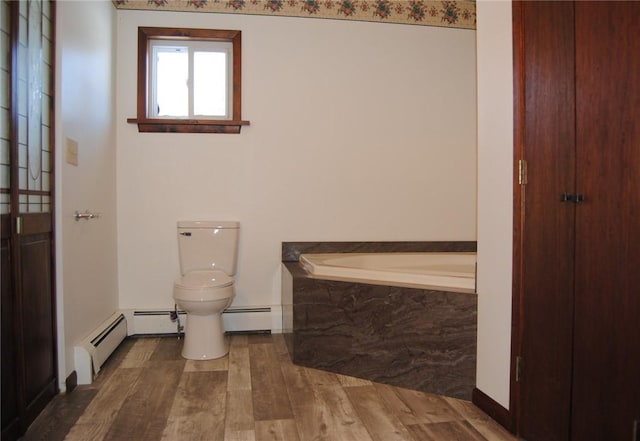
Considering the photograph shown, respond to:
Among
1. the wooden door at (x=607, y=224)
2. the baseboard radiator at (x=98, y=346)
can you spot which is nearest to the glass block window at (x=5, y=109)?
the baseboard radiator at (x=98, y=346)

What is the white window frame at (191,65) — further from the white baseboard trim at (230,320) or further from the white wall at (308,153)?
the white baseboard trim at (230,320)

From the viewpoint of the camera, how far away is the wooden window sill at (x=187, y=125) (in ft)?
9.19

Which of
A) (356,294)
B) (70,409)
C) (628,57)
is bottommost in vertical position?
(70,409)

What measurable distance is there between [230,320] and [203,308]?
1.89 feet

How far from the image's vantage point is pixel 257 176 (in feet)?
9.60

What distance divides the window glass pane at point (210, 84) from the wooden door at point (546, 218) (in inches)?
81.1

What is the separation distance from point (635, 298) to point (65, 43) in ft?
7.84

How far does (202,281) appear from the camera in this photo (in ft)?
7.83

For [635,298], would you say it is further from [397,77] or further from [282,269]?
[397,77]

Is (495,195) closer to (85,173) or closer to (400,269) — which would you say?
(400,269)

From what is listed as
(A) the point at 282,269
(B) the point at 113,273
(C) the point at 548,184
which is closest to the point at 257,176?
(A) the point at 282,269

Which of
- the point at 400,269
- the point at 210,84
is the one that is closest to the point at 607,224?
the point at 400,269

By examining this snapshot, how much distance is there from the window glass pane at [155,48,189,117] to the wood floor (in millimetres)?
1691

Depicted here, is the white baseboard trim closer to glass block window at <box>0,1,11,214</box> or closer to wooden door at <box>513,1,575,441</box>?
glass block window at <box>0,1,11,214</box>
